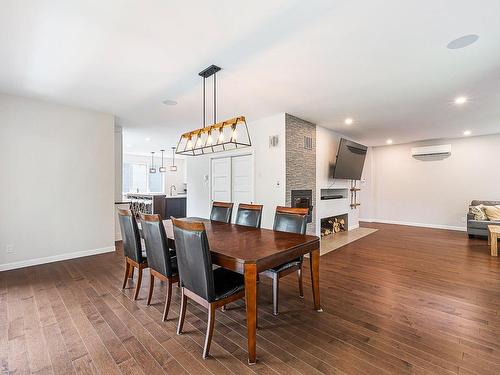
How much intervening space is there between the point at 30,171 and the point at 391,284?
18.1ft

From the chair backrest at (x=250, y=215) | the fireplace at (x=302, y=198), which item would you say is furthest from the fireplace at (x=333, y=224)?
the chair backrest at (x=250, y=215)

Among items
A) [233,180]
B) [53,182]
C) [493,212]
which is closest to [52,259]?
[53,182]

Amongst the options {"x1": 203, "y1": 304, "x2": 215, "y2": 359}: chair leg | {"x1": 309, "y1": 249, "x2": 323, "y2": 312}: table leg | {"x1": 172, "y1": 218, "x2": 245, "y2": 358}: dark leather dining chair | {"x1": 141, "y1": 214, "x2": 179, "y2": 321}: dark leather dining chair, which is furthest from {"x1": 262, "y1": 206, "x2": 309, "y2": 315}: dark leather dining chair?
{"x1": 141, "y1": 214, "x2": 179, "y2": 321}: dark leather dining chair

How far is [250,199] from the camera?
5305mm

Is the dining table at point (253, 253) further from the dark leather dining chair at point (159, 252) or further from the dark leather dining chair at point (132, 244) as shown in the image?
the dark leather dining chair at point (132, 244)

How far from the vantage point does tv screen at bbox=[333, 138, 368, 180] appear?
5.65 metres

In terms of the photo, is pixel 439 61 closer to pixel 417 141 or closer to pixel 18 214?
pixel 417 141

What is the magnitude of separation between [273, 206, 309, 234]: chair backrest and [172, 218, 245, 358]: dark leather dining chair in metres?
1.01

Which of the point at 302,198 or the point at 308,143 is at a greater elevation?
the point at 308,143

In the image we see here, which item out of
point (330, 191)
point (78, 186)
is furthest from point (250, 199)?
point (78, 186)

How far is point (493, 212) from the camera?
5633 mm

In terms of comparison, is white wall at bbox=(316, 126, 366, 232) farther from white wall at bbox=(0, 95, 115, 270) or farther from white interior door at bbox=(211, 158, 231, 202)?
white wall at bbox=(0, 95, 115, 270)

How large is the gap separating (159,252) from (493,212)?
7205mm

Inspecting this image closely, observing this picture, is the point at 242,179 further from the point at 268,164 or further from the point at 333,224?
the point at 333,224
